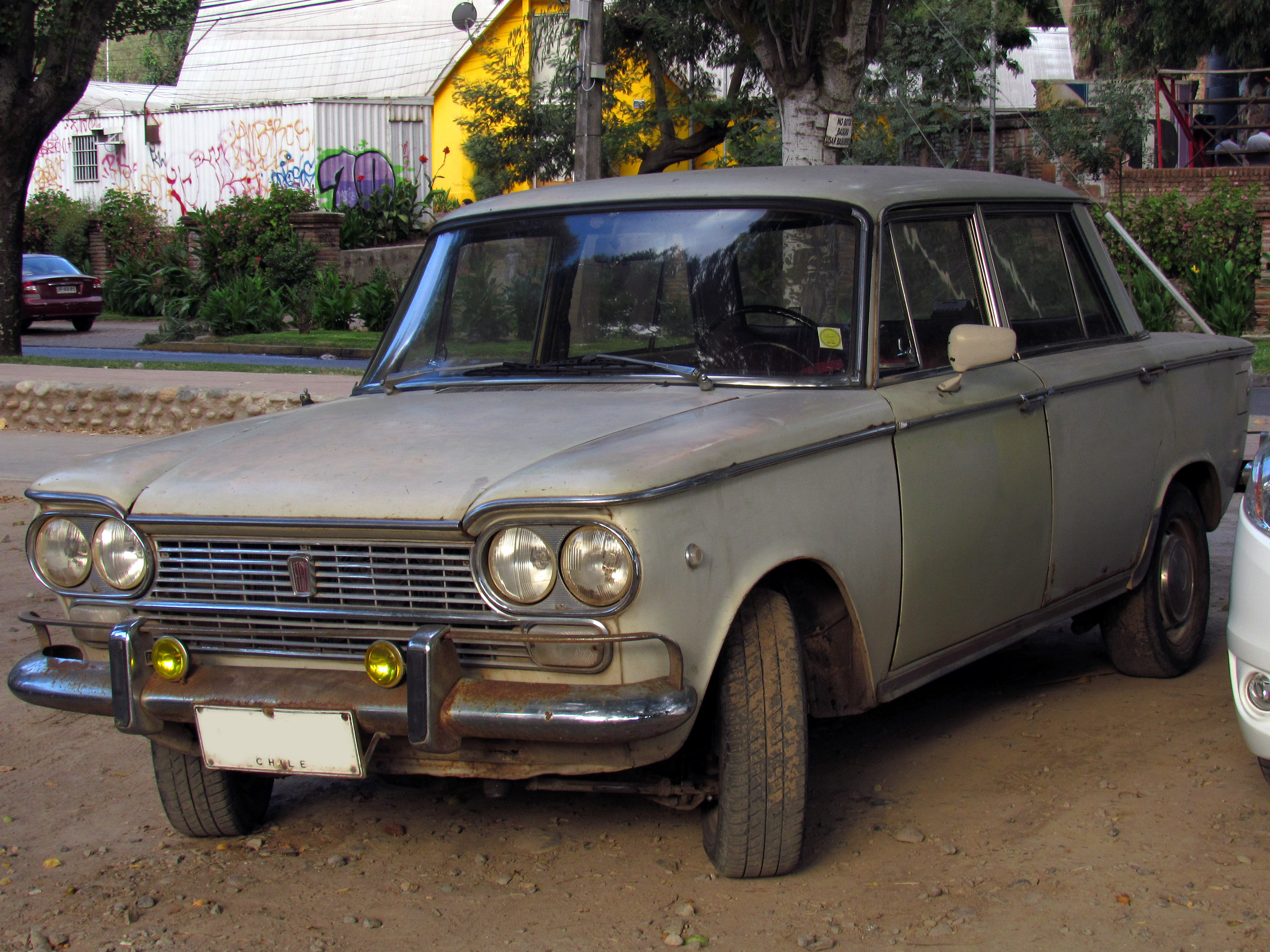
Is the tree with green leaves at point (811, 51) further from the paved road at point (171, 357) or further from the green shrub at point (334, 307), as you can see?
the green shrub at point (334, 307)

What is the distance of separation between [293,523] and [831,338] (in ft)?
4.99

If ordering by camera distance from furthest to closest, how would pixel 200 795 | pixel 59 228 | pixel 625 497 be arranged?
pixel 59 228 → pixel 200 795 → pixel 625 497

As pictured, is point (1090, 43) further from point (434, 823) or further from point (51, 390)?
point (434, 823)

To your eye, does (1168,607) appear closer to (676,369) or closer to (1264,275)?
(676,369)

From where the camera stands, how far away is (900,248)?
3766 mm

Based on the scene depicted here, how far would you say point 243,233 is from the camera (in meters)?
25.5

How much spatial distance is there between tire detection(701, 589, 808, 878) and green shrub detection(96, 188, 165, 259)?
29709 millimetres

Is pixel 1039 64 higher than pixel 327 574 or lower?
higher

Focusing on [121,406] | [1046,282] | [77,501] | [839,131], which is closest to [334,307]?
[121,406]

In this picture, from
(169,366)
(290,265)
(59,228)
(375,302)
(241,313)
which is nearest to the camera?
(169,366)

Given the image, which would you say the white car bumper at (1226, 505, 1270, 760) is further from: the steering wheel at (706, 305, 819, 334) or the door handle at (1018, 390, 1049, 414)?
the steering wheel at (706, 305, 819, 334)

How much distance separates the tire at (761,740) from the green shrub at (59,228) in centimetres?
3218

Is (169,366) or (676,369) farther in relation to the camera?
(169,366)

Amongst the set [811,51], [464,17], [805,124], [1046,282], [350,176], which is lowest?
[1046,282]
